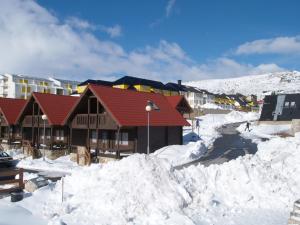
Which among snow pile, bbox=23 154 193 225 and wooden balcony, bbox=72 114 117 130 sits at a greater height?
wooden balcony, bbox=72 114 117 130

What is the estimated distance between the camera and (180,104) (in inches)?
1618

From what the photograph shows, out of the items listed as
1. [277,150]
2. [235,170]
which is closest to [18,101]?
[277,150]

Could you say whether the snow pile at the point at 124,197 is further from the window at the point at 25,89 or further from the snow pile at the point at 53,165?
the window at the point at 25,89

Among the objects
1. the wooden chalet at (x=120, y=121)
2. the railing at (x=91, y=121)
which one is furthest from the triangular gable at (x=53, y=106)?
the wooden chalet at (x=120, y=121)

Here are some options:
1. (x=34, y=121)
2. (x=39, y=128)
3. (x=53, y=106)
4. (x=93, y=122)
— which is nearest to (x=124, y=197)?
(x=93, y=122)

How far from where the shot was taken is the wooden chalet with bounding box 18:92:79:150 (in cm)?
3181

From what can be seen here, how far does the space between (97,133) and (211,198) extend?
14657mm

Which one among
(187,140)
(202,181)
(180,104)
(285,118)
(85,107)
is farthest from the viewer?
(285,118)

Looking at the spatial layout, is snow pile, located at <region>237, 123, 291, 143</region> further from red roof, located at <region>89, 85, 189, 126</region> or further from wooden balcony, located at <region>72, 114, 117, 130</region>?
wooden balcony, located at <region>72, 114, 117, 130</region>

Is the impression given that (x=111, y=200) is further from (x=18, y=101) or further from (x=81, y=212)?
(x=18, y=101)

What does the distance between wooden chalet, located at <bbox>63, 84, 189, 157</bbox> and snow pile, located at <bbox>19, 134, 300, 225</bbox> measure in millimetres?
9577

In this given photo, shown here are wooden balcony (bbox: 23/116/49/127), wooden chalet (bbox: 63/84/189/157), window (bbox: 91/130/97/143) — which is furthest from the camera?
wooden balcony (bbox: 23/116/49/127)

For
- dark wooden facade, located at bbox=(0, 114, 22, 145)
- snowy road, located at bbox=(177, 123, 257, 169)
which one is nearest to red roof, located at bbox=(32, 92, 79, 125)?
dark wooden facade, located at bbox=(0, 114, 22, 145)

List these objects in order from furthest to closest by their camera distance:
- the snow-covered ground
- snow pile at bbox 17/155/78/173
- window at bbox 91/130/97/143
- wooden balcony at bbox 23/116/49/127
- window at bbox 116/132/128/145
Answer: wooden balcony at bbox 23/116/49/127 → window at bbox 91/130/97/143 → window at bbox 116/132/128/145 → snow pile at bbox 17/155/78/173 → the snow-covered ground
